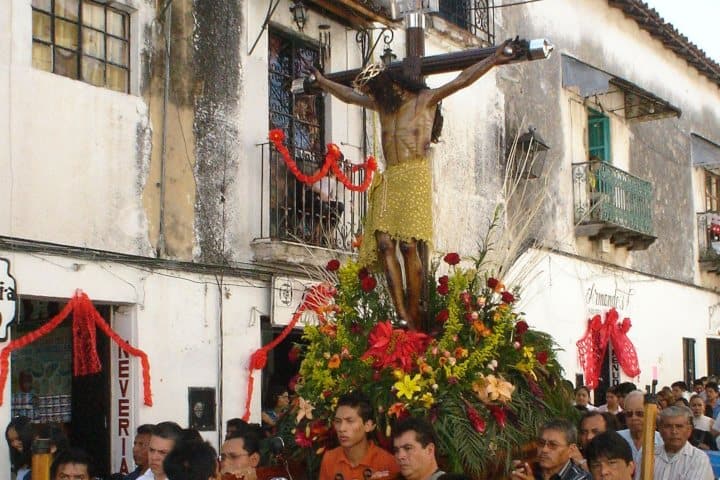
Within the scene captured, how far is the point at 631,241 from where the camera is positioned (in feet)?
61.7

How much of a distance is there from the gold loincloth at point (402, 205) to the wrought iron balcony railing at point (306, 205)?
13.0 feet

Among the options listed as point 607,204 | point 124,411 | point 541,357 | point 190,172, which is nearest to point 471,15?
point 607,204

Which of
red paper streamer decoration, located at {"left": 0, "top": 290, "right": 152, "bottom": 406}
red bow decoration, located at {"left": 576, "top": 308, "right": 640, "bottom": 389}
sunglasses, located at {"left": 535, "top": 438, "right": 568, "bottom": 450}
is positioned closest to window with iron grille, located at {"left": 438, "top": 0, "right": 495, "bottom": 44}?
red bow decoration, located at {"left": 576, "top": 308, "right": 640, "bottom": 389}

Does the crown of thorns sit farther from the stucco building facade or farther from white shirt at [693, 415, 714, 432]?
white shirt at [693, 415, 714, 432]

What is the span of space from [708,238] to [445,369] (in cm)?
1740

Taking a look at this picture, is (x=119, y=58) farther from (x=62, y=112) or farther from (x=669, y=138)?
(x=669, y=138)

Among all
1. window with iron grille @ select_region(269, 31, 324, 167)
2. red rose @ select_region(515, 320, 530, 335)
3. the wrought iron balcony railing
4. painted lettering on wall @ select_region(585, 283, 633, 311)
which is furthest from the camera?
painted lettering on wall @ select_region(585, 283, 633, 311)

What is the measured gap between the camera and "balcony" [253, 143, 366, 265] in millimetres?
11500

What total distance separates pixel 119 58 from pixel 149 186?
3.98ft

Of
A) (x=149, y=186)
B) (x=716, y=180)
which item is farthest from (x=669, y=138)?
(x=149, y=186)

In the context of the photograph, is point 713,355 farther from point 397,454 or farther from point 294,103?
point 397,454

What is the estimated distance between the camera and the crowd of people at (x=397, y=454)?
214 inches

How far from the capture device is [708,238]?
74.8 feet

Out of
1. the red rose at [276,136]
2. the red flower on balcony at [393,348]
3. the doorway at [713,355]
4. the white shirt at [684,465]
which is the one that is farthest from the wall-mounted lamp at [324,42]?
the doorway at [713,355]
